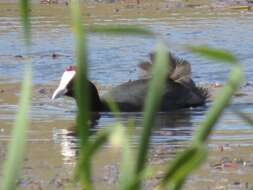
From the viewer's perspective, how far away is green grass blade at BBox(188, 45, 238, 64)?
102 inches

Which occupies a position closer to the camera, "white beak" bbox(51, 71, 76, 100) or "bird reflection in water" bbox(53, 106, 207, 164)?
"bird reflection in water" bbox(53, 106, 207, 164)

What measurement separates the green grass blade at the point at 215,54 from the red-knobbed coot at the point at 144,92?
7839 mm

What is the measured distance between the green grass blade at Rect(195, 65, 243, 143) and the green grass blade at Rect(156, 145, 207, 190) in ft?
0.25

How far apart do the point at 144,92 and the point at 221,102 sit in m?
8.18

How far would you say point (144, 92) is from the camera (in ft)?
35.7

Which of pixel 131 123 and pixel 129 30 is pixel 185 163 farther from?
pixel 129 30

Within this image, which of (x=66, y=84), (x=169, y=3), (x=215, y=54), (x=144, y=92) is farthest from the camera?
(x=169, y=3)

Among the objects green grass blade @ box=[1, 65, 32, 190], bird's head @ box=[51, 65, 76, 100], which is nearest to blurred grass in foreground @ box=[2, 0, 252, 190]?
green grass blade @ box=[1, 65, 32, 190]

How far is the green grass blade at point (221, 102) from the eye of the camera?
2646mm

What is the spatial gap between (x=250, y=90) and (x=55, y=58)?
322 cm

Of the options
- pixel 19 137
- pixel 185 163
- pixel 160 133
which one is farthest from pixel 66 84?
pixel 185 163

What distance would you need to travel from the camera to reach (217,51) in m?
2.58

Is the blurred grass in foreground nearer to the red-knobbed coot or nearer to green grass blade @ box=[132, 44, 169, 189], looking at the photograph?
green grass blade @ box=[132, 44, 169, 189]

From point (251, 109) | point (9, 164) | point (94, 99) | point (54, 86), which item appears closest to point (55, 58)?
point (54, 86)
